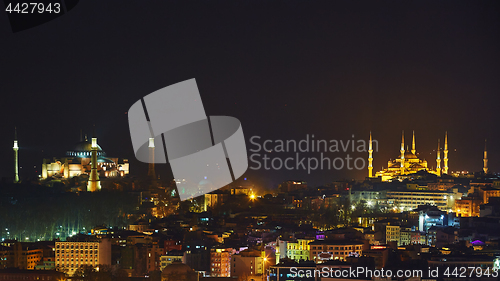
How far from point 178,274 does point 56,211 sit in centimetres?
636

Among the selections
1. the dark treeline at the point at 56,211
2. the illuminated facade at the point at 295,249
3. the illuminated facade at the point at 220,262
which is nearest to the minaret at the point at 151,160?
the dark treeline at the point at 56,211

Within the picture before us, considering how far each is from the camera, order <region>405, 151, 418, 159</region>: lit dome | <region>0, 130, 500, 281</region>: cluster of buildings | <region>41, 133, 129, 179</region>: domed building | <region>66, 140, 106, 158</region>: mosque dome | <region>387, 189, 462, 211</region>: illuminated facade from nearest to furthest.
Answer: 1. <region>0, 130, 500, 281</region>: cluster of buildings
2. <region>387, 189, 462, 211</region>: illuminated facade
3. <region>41, 133, 129, 179</region>: domed building
4. <region>66, 140, 106, 158</region>: mosque dome
5. <region>405, 151, 418, 159</region>: lit dome

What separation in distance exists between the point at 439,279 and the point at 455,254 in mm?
1617

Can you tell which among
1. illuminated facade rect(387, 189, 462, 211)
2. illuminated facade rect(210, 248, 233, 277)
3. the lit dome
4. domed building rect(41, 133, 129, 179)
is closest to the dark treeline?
illuminated facade rect(210, 248, 233, 277)

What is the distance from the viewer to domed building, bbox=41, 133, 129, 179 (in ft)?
83.8

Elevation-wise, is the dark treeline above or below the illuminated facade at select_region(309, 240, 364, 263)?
above

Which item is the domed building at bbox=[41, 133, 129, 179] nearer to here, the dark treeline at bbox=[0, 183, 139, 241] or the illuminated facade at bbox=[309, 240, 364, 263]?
the dark treeline at bbox=[0, 183, 139, 241]

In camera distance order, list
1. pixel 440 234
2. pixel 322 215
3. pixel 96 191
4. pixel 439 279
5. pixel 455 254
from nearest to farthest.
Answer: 1. pixel 439 279
2. pixel 455 254
3. pixel 440 234
4. pixel 322 215
5. pixel 96 191

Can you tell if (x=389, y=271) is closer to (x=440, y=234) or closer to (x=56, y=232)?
(x=440, y=234)

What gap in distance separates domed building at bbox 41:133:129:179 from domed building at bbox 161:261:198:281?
13.4m

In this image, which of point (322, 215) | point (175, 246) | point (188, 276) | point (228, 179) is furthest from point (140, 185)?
point (188, 276)

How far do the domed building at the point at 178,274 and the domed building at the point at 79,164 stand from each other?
1344 centimetres

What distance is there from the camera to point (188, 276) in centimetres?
1162

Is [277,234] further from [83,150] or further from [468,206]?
[83,150]
